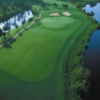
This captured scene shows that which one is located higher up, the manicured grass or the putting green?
the putting green

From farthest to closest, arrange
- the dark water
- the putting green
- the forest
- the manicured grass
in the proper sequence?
the forest, the putting green, the manicured grass, the dark water

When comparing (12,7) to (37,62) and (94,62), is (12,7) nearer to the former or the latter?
(37,62)

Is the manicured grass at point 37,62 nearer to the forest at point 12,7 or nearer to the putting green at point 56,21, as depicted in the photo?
the putting green at point 56,21

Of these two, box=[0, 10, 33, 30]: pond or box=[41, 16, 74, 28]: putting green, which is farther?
box=[0, 10, 33, 30]: pond

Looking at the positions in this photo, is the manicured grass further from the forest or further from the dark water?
the forest

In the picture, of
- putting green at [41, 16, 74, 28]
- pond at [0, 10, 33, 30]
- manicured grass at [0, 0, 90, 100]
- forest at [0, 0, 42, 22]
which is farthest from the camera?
forest at [0, 0, 42, 22]

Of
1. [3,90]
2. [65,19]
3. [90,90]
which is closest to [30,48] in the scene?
[3,90]

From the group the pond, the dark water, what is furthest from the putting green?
the dark water

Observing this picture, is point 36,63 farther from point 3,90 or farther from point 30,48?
point 3,90
